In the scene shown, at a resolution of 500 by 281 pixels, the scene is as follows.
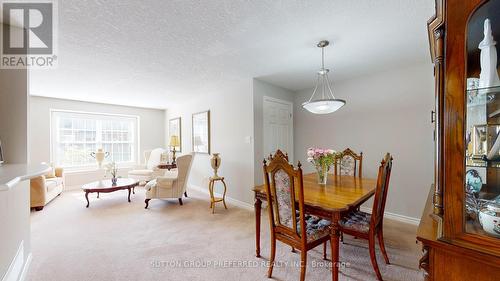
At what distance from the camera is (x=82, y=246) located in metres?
2.34

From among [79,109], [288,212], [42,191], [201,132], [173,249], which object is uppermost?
[79,109]

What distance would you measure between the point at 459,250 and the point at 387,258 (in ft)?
4.65

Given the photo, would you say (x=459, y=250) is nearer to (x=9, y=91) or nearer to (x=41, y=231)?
(x=9, y=91)

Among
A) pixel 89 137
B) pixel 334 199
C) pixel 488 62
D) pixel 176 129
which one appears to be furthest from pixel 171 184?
pixel 488 62

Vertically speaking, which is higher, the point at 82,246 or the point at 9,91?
the point at 9,91

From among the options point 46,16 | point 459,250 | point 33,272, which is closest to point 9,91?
point 46,16

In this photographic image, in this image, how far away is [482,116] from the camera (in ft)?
3.00

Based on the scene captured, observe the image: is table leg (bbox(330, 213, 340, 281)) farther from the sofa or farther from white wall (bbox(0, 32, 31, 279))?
the sofa

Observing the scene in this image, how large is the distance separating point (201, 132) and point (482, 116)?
14.6 ft

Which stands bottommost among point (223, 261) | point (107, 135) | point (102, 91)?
point (223, 261)

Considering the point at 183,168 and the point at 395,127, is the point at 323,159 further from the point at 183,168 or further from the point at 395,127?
the point at 183,168

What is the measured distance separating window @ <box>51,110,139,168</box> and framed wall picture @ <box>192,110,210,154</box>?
2.29 m

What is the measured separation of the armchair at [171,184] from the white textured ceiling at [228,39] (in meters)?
1.47

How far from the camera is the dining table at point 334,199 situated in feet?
5.23
